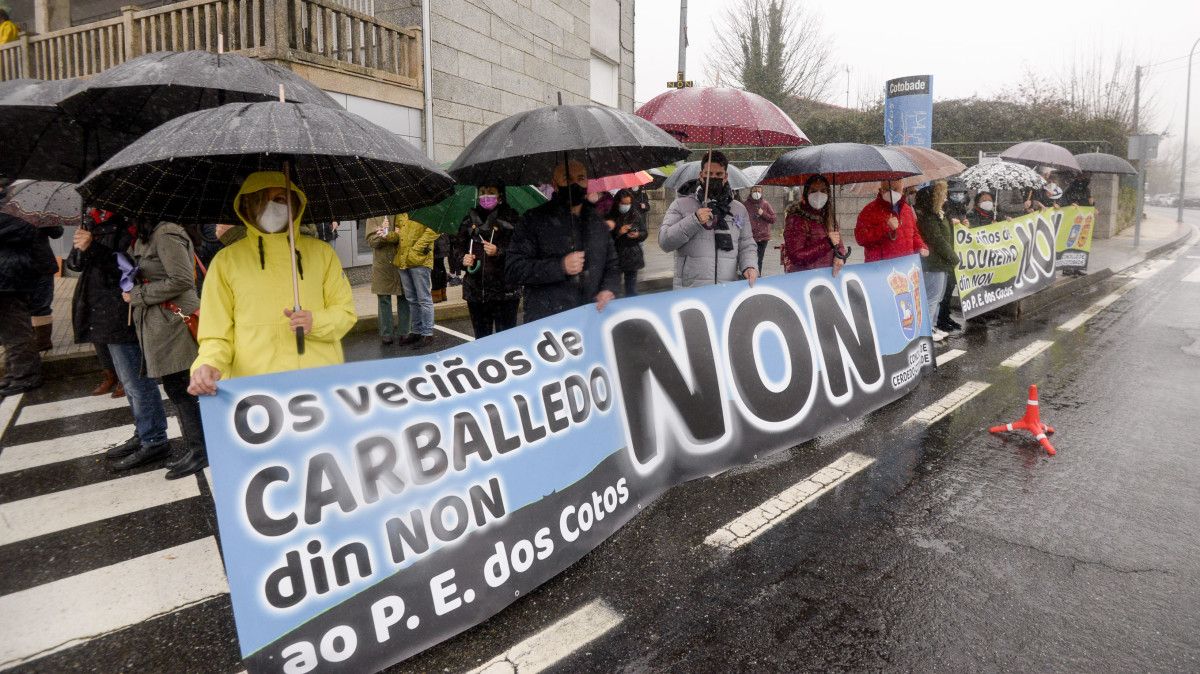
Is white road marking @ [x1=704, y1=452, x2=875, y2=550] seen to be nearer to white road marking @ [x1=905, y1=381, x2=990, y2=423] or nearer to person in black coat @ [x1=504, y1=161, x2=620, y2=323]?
white road marking @ [x1=905, y1=381, x2=990, y2=423]

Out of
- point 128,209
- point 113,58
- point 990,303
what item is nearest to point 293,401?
point 128,209

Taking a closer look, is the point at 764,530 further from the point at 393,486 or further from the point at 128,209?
the point at 128,209

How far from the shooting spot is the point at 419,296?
26.9 ft

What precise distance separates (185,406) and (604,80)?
1787 centimetres

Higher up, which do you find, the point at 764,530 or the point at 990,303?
the point at 990,303

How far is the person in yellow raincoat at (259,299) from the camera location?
10.3 feet

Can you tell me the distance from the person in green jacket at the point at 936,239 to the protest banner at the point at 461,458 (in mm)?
4601

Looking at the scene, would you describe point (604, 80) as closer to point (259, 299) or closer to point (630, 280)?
point (630, 280)

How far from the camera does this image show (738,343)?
468 cm

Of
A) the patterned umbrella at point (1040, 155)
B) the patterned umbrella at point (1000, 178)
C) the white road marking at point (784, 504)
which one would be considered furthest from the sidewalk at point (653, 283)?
the white road marking at point (784, 504)

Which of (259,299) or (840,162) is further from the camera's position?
(840,162)

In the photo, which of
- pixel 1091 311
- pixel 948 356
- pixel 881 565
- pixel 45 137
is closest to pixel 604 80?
pixel 1091 311

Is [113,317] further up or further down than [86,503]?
further up

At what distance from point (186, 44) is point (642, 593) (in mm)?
12237
